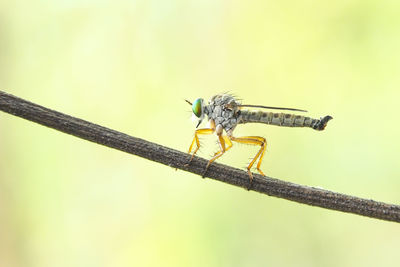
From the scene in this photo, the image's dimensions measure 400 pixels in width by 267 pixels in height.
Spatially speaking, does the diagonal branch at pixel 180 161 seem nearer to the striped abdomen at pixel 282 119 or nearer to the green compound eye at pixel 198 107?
the striped abdomen at pixel 282 119

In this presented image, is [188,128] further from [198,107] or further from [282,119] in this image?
[282,119]

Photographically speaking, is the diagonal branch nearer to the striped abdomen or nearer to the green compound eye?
the striped abdomen

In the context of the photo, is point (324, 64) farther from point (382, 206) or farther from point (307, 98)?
point (382, 206)

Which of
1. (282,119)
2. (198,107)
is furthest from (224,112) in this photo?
(282,119)

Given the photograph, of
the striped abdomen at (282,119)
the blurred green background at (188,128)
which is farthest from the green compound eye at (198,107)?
the blurred green background at (188,128)

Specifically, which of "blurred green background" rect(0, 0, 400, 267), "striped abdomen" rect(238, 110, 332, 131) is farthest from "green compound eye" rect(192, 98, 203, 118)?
"blurred green background" rect(0, 0, 400, 267)

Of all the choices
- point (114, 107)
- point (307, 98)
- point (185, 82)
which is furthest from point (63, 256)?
point (307, 98)
